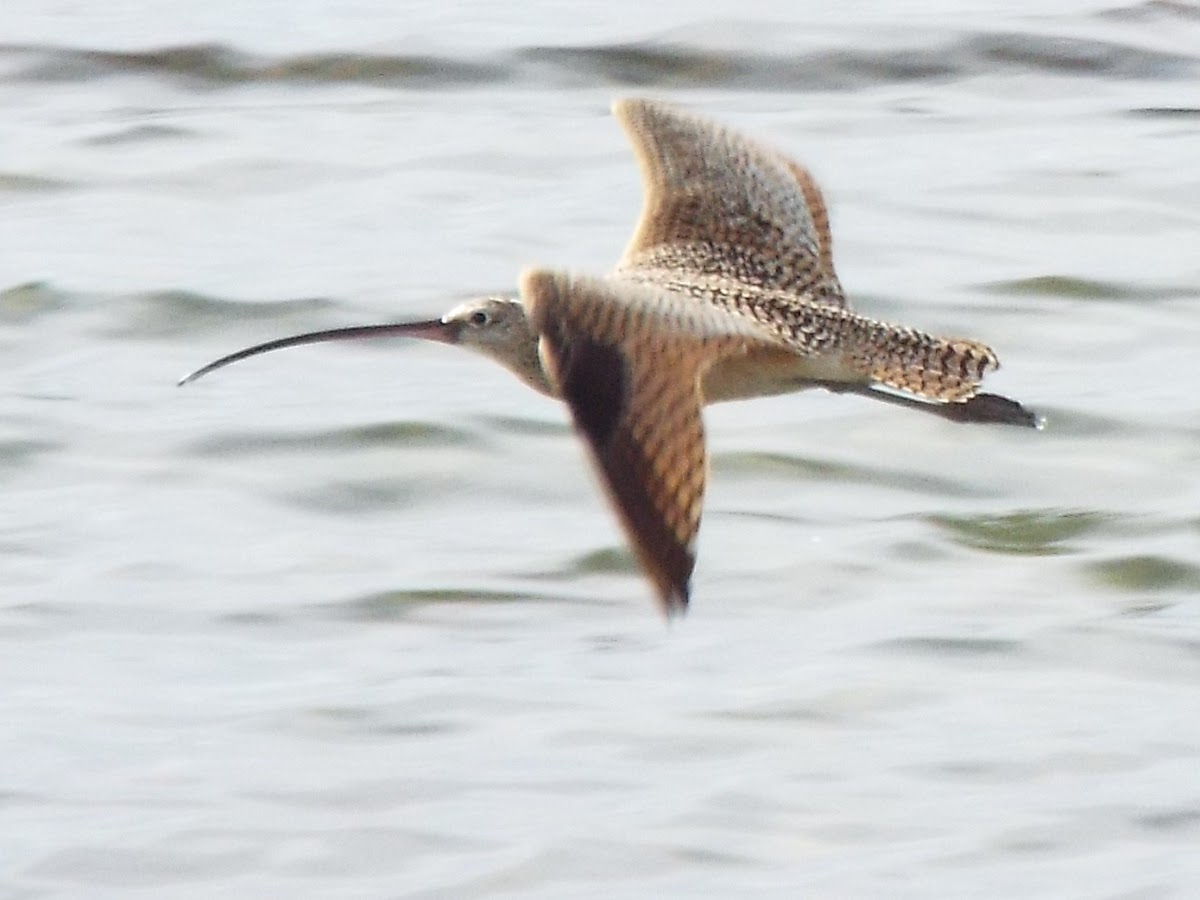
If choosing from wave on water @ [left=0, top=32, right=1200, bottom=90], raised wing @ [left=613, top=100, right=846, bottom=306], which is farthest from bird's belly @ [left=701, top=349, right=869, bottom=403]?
wave on water @ [left=0, top=32, right=1200, bottom=90]

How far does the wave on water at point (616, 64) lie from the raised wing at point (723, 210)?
527cm

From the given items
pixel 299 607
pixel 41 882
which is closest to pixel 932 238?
pixel 299 607

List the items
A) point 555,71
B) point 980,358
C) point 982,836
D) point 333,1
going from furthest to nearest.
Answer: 1. point 333,1
2. point 555,71
3. point 982,836
4. point 980,358

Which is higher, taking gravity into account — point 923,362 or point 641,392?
point 641,392

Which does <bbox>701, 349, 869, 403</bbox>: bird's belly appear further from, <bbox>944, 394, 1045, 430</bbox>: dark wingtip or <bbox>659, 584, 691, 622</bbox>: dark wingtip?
<bbox>659, 584, 691, 622</bbox>: dark wingtip

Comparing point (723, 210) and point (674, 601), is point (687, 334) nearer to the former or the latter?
point (674, 601)

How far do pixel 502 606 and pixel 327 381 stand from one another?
1991mm

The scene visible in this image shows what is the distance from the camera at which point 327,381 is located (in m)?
9.82

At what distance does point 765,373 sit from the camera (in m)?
6.33

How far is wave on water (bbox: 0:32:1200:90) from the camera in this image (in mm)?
12844

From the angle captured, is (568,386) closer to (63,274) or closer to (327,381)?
(327,381)

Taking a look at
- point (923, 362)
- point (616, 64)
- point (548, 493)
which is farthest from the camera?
point (616, 64)

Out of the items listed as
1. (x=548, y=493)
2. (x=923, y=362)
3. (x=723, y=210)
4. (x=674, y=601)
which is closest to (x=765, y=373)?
(x=923, y=362)

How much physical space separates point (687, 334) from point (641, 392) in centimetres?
29
